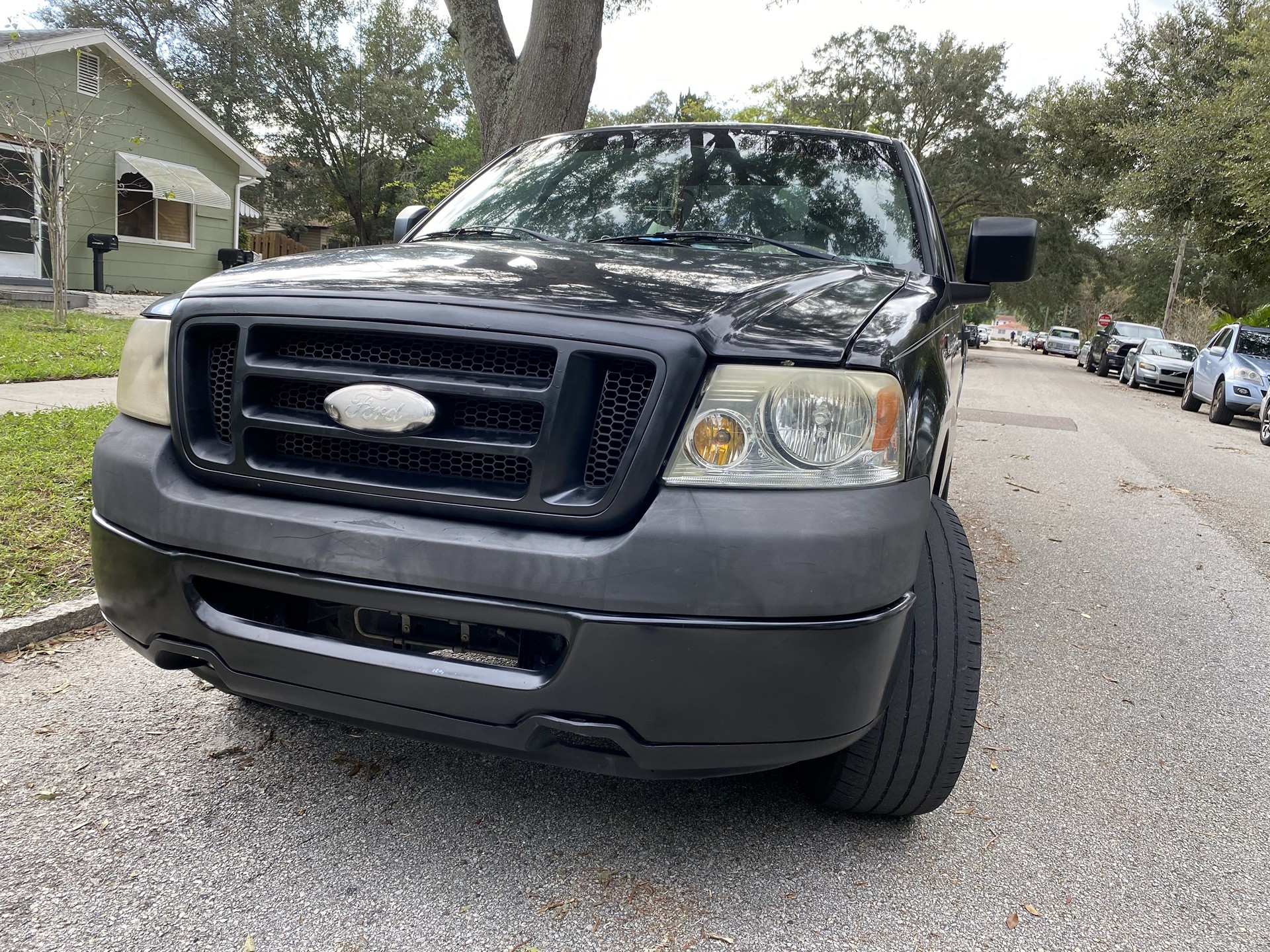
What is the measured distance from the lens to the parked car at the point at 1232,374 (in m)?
13.8

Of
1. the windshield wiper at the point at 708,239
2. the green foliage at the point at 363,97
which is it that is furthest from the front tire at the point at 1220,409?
the green foliage at the point at 363,97

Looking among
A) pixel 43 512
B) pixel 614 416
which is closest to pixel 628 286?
pixel 614 416

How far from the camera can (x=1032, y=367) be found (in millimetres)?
30781

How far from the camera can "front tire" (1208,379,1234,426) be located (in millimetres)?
14203

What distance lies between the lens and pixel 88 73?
1598 cm

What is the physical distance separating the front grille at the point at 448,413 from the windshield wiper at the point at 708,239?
3.59 ft

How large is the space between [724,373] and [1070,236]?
1367 inches

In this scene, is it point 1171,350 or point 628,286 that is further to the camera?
point 1171,350

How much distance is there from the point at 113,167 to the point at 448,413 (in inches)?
740

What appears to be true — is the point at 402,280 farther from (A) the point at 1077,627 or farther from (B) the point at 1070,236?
(B) the point at 1070,236

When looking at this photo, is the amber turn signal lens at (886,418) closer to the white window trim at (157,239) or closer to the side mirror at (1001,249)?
the side mirror at (1001,249)

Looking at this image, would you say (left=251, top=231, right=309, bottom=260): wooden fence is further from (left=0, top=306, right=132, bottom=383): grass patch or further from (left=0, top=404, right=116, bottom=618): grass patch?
(left=0, top=404, right=116, bottom=618): grass patch

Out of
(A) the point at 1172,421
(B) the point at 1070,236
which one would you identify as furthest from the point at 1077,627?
(B) the point at 1070,236

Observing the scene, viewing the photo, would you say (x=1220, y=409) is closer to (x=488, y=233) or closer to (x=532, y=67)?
(x=532, y=67)
